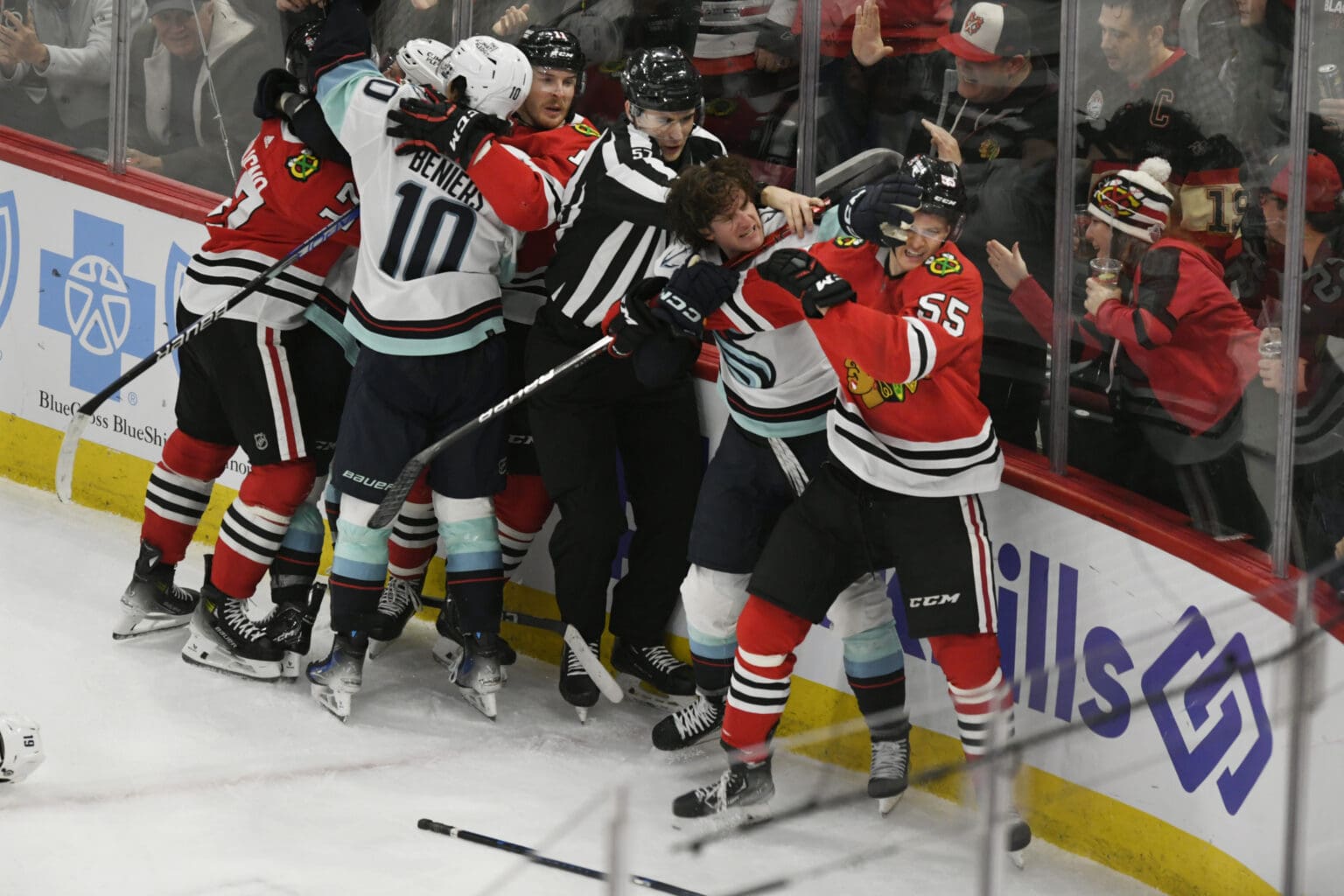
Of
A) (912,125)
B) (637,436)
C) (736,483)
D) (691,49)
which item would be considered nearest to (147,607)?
(637,436)

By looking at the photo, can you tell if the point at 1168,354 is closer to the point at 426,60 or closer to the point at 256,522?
the point at 426,60

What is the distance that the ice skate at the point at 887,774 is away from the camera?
5.92 ft

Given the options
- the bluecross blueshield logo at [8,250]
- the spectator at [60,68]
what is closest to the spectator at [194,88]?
the spectator at [60,68]

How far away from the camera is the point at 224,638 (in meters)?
4.00

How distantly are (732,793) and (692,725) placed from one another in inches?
52.4

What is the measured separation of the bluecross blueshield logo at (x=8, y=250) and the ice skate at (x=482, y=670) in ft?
6.62

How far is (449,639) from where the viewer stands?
4121 millimetres

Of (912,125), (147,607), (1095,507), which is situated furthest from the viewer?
(147,607)

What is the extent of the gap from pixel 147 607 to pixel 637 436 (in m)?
1.27

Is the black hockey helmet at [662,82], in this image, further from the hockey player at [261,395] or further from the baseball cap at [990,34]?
the hockey player at [261,395]

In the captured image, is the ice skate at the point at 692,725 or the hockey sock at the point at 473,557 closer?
the ice skate at the point at 692,725

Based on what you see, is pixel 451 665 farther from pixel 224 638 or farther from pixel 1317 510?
pixel 1317 510

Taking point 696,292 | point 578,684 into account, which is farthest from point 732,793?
point 578,684

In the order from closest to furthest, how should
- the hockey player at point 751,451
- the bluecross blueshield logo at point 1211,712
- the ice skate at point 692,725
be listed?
the bluecross blueshield logo at point 1211,712, the hockey player at point 751,451, the ice skate at point 692,725
